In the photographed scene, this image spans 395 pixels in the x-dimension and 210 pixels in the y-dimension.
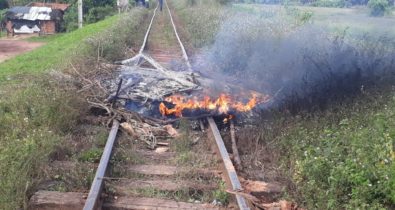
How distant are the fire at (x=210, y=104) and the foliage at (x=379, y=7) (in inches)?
138

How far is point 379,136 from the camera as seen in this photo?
563 cm

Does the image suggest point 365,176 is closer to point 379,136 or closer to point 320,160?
point 320,160

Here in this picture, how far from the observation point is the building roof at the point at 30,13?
38.4 m

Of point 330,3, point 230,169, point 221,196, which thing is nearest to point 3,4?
point 330,3

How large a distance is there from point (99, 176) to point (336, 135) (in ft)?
10.9

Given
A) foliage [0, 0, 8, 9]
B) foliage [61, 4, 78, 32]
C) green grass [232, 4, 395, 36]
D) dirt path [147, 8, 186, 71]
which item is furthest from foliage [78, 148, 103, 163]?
foliage [0, 0, 8, 9]

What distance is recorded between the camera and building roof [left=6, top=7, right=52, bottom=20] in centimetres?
3844

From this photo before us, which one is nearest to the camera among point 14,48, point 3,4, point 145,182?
point 145,182

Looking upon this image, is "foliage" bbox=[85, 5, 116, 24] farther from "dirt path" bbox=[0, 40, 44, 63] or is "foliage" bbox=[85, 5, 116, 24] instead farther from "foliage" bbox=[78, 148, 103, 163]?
"foliage" bbox=[78, 148, 103, 163]

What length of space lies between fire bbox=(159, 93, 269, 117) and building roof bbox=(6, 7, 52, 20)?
33670 millimetres

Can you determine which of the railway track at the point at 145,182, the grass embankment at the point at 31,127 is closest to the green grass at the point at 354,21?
the railway track at the point at 145,182

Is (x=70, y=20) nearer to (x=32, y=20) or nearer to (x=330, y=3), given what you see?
(x=32, y=20)

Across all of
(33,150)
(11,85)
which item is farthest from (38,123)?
(11,85)

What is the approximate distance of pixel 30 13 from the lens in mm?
38688
